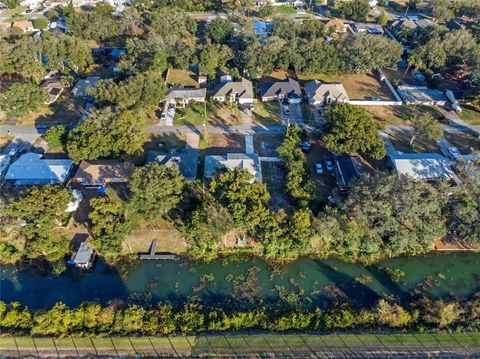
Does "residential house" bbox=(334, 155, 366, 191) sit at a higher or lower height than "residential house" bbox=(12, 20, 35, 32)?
lower

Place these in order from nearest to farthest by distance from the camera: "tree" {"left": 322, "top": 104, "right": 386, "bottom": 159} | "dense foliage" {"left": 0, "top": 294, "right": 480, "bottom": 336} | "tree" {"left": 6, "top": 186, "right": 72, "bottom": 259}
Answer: "dense foliage" {"left": 0, "top": 294, "right": 480, "bottom": 336} < "tree" {"left": 6, "top": 186, "right": 72, "bottom": 259} < "tree" {"left": 322, "top": 104, "right": 386, "bottom": 159}

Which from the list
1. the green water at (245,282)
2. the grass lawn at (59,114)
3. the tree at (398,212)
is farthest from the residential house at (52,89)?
the tree at (398,212)

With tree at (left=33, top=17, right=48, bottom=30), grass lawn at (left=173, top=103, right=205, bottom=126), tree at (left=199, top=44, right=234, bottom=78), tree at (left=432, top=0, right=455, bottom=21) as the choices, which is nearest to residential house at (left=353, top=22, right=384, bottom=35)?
tree at (left=432, top=0, right=455, bottom=21)

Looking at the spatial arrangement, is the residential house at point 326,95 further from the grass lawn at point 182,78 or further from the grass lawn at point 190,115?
the grass lawn at point 182,78

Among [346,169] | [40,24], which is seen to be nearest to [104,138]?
[346,169]

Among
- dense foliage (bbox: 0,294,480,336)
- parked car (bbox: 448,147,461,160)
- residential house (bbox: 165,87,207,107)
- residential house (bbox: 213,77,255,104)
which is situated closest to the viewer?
dense foliage (bbox: 0,294,480,336)

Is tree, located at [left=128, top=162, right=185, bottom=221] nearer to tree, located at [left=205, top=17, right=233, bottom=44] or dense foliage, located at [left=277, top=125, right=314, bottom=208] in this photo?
dense foliage, located at [left=277, top=125, right=314, bottom=208]
